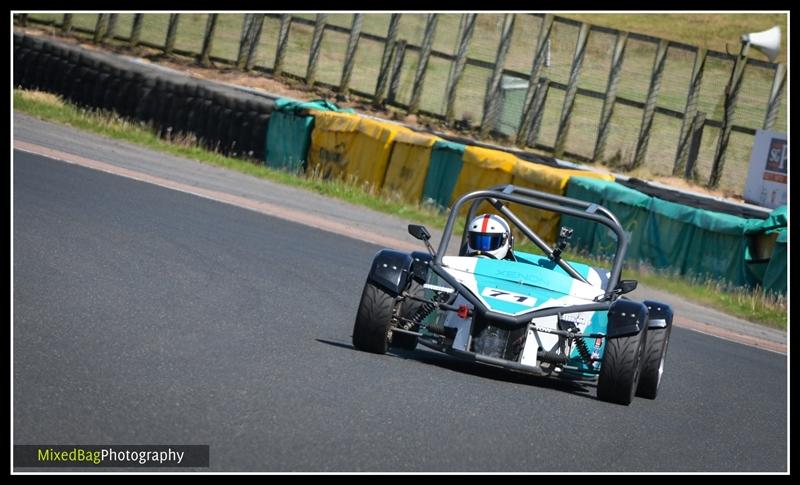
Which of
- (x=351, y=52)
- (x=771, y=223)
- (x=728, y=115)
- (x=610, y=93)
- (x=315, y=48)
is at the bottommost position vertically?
(x=771, y=223)

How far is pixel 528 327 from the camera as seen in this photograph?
30.3 ft

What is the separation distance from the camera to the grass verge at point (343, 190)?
18.8m

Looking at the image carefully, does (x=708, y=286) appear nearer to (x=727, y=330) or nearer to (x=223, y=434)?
(x=727, y=330)

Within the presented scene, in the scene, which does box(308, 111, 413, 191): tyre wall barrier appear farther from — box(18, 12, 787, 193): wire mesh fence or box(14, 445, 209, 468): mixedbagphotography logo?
box(14, 445, 209, 468): mixedbagphotography logo

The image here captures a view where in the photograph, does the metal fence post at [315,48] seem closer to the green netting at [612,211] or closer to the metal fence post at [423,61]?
the metal fence post at [423,61]

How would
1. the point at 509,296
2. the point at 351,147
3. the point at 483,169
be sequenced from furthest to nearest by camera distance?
1. the point at 351,147
2. the point at 483,169
3. the point at 509,296

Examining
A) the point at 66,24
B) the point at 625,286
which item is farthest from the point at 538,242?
the point at 66,24

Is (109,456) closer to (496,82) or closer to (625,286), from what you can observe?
(625,286)

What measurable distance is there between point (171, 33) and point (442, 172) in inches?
633

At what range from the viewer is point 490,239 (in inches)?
415

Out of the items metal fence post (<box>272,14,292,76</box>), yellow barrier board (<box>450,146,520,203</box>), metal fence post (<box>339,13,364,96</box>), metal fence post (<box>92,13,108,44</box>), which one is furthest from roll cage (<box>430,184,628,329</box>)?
metal fence post (<box>92,13,108,44</box>)

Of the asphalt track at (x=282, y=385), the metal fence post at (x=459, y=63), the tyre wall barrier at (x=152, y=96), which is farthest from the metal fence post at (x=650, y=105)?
the asphalt track at (x=282, y=385)
